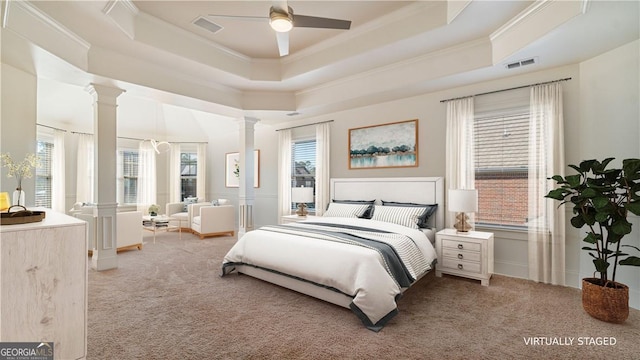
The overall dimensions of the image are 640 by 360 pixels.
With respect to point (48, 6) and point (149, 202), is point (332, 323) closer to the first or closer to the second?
point (48, 6)

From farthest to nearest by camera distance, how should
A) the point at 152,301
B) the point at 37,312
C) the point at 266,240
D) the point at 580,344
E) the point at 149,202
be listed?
the point at 149,202
the point at 266,240
the point at 152,301
the point at 580,344
the point at 37,312

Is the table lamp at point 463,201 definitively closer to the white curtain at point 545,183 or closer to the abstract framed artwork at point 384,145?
the white curtain at point 545,183

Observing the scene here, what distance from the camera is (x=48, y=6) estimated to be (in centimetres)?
292

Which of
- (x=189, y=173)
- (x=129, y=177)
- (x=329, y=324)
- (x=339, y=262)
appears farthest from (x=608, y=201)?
(x=129, y=177)

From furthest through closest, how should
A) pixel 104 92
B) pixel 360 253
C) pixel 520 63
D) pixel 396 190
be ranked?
pixel 396 190 → pixel 104 92 → pixel 520 63 → pixel 360 253

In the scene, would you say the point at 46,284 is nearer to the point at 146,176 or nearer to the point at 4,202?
the point at 4,202

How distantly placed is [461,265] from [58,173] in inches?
333

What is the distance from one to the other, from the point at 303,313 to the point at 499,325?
1797 mm

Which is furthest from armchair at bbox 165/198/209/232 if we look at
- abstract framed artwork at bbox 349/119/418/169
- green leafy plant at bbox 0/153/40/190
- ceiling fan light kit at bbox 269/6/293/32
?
ceiling fan light kit at bbox 269/6/293/32

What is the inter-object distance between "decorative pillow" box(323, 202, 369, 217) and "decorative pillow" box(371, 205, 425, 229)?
25 cm

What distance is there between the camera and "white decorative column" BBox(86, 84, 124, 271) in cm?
414

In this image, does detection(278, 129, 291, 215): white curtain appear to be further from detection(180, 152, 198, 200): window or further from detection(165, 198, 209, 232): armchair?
detection(180, 152, 198, 200): window

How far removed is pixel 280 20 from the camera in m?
2.46

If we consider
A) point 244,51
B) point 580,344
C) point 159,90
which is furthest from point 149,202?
point 580,344
